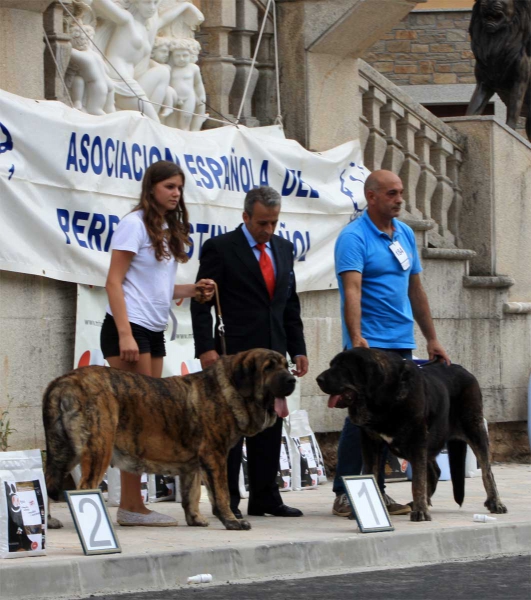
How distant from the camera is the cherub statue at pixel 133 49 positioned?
1088 cm

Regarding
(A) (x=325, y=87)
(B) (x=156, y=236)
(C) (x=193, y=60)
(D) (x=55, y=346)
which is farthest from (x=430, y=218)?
(B) (x=156, y=236)

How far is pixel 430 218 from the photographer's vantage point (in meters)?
13.7

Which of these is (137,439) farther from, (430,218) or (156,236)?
(430,218)

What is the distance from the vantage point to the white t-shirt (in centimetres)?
801

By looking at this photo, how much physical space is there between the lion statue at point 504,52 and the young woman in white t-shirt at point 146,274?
24.4 ft

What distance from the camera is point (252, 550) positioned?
282 inches

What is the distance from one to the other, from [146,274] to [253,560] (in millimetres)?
1754

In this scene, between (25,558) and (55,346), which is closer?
(25,558)

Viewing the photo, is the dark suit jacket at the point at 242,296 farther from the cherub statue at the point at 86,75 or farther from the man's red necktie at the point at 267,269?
the cherub statue at the point at 86,75

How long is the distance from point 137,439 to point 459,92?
18.8 meters

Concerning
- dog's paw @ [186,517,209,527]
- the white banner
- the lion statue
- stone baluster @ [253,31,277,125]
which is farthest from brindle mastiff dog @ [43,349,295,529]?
the lion statue

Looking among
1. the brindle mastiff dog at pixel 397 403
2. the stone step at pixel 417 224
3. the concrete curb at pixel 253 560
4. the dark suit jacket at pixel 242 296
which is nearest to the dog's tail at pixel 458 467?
the brindle mastiff dog at pixel 397 403

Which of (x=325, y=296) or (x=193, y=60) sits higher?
(x=193, y=60)

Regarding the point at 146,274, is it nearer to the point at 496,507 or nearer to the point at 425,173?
the point at 496,507
